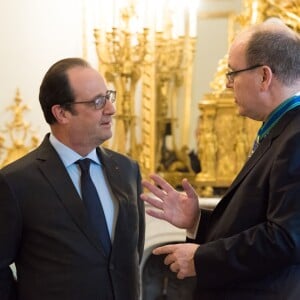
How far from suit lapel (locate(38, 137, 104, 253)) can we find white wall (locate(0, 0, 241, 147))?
187 cm

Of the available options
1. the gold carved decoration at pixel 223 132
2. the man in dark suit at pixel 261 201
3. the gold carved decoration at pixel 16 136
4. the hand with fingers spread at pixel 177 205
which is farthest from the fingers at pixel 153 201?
the gold carved decoration at pixel 16 136

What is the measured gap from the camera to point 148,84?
11.6 feet

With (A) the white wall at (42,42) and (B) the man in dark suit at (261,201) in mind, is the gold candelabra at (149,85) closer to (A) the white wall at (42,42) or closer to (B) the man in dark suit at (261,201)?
(A) the white wall at (42,42)

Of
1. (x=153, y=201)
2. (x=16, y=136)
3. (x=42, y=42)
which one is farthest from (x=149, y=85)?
(x=153, y=201)

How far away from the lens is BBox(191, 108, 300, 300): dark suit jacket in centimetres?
135

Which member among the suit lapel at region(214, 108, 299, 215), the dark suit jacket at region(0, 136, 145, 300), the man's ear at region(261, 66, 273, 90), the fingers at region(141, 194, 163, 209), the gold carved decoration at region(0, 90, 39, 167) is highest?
the man's ear at region(261, 66, 273, 90)

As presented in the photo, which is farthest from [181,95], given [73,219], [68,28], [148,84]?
[73,219]

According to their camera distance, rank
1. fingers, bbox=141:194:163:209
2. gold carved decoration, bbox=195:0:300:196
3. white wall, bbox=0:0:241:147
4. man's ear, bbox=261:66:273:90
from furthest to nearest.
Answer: white wall, bbox=0:0:241:147 < gold carved decoration, bbox=195:0:300:196 < fingers, bbox=141:194:163:209 < man's ear, bbox=261:66:273:90

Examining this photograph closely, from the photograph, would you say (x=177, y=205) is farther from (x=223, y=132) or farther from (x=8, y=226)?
(x=223, y=132)

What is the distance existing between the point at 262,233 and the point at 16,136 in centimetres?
242

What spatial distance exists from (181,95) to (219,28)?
383 mm

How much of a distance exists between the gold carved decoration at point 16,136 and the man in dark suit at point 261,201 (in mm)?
2169

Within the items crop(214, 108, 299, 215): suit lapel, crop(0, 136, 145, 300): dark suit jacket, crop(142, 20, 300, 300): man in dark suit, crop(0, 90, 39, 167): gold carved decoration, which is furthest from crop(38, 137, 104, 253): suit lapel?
crop(0, 90, 39, 167): gold carved decoration

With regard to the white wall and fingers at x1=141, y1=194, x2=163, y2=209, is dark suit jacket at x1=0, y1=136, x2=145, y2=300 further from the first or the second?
the white wall
